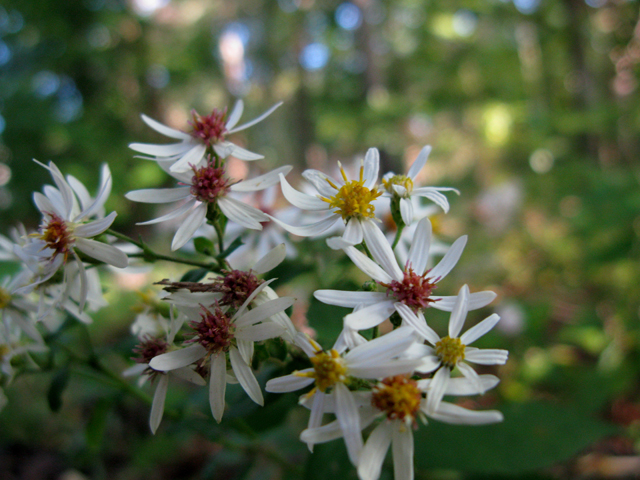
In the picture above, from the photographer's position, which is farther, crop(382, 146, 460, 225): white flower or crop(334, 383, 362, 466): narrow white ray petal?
crop(382, 146, 460, 225): white flower

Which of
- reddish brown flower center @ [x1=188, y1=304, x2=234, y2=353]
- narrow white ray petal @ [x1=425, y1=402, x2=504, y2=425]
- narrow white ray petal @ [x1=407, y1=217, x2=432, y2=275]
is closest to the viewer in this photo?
narrow white ray petal @ [x1=425, y1=402, x2=504, y2=425]

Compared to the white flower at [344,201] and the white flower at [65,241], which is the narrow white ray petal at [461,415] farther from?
the white flower at [65,241]

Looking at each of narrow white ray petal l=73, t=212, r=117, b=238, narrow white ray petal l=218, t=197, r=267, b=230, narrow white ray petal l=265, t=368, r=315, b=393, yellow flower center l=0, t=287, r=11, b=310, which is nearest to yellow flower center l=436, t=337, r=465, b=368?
narrow white ray petal l=265, t=368, r=315, b=393

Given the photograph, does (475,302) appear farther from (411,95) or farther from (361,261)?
(411,95)

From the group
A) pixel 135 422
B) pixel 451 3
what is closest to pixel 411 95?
pixel 451 3

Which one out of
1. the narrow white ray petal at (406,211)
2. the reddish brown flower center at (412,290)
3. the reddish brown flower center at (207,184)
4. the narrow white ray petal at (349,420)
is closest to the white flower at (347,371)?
the narrow white ray petal at (349,420)

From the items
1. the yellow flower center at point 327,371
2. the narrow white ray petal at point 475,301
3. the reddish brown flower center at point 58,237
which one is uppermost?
the reddish brown flower center at point 58,237

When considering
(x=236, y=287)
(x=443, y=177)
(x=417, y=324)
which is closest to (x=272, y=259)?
(x=236, y=287)

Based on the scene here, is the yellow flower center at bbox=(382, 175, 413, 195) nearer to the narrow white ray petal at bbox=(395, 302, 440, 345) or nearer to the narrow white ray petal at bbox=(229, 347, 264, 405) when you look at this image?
the narrow white ray petal at bbox=(395, 302, 440, 345)
